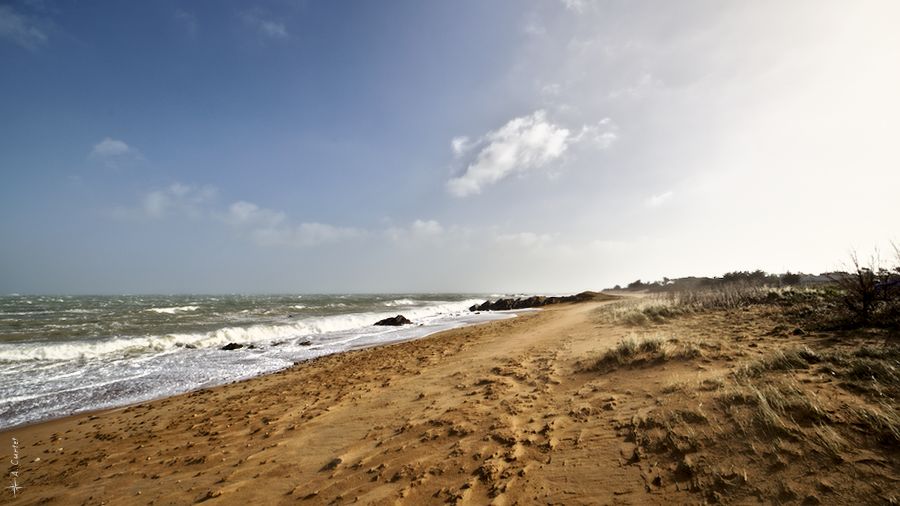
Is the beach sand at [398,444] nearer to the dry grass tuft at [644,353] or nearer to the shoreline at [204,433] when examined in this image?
the shoreline at [204,433]

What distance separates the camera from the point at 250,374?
12.1m

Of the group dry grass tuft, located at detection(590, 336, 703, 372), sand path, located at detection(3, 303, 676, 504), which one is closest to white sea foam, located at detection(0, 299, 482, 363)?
sand path, located at detection(3, 303, 676, 504)

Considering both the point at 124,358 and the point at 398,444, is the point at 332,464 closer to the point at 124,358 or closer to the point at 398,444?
the point at 398,444

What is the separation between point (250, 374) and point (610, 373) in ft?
36.7

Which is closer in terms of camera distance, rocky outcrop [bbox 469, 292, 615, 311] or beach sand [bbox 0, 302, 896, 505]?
beach sand [bbox 0, 302, 896, 505]

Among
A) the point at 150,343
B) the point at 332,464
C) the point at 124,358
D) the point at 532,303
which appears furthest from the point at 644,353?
the point at 532,303

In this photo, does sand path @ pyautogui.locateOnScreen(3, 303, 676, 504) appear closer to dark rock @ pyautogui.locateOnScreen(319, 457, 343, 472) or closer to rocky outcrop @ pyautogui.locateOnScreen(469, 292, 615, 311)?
dark rock @ pyautogui.locateOnScreen(319, 457, 343, 472)

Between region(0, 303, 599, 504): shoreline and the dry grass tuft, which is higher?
the dry grass tuft

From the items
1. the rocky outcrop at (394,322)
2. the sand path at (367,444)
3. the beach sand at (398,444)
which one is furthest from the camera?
the rocky outcrop at (394,322)

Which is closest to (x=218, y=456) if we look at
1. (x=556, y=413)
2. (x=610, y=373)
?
(x=556, y=413)

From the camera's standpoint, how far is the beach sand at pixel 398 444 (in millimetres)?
3840

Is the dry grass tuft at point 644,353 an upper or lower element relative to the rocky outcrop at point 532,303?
upper

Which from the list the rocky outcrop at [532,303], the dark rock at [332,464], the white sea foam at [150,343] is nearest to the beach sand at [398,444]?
the dark rock at [332,464]

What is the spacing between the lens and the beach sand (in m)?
3.84
